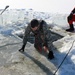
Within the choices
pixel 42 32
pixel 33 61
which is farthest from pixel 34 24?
pixel 33 61

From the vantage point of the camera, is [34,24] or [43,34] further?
[43,34]

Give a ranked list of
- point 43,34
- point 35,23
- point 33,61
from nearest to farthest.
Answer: point 35,23 → point 33,61 → point 43,34

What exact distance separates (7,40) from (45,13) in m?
8.36

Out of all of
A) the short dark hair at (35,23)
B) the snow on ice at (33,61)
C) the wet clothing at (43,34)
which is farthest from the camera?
the wet clothing at (43,34)

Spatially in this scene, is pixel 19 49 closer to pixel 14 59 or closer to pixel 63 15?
pixel 14 59

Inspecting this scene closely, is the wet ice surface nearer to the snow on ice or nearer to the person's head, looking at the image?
the snow on ice

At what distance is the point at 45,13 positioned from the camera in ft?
49.9

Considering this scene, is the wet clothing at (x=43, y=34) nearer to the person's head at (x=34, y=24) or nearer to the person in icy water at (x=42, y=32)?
the person in icy water at (x=42, y=32)

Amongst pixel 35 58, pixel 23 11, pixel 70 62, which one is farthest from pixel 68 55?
pixel 23 11

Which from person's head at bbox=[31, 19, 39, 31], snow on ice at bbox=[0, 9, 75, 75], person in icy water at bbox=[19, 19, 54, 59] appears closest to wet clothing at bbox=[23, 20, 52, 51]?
person in icy water at bbox=[19, 19, 54, 59]

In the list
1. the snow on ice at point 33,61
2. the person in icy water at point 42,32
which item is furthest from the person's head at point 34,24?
the snow on ice at point 33,61

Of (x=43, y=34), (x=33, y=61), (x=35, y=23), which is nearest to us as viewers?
(x=35, y=23)

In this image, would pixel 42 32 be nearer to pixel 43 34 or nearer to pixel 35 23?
pixel 43 34

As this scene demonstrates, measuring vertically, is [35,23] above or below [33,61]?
above
